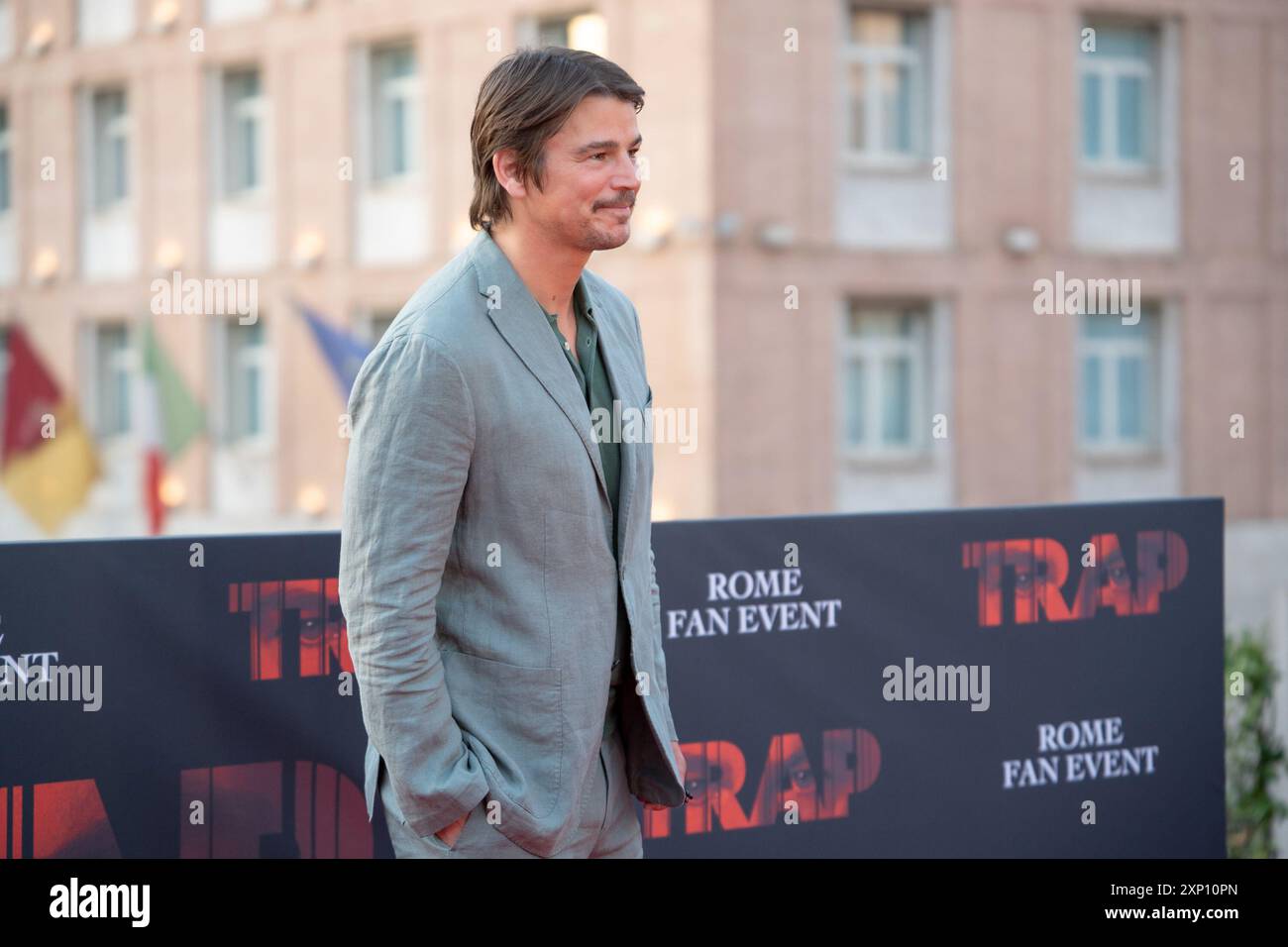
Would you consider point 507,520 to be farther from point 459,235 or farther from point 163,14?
point 163,14

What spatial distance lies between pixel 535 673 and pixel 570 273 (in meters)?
0.75

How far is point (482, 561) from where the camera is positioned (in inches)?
119

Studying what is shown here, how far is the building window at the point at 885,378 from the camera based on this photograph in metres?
20.0

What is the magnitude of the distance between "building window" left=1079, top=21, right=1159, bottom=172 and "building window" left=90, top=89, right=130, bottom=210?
44.7 ft

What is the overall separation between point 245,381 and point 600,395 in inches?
823

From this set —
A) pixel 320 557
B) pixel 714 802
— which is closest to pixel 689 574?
pixel 714 802

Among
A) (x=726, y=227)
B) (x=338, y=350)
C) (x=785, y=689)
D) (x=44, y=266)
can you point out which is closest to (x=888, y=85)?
(x=726, y=227)

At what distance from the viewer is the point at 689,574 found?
468cm

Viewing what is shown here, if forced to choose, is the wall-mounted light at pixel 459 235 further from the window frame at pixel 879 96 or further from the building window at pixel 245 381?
the window frame at pixel 879 96

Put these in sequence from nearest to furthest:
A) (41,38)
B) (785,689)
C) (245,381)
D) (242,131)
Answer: (785,689), (245,381), (242,131), (41,38)

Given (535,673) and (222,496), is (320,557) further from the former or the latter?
(222,496)

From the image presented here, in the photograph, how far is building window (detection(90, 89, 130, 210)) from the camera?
25.0m

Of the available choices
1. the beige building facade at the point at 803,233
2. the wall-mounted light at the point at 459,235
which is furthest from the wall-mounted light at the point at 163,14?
the wall-mounted light at the point at 459,235
